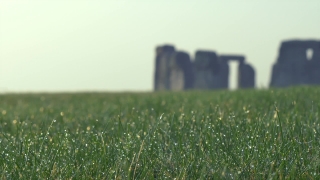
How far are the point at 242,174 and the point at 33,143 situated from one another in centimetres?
113

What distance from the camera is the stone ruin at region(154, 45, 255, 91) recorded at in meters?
30.8

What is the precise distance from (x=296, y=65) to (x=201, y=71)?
5.30 m

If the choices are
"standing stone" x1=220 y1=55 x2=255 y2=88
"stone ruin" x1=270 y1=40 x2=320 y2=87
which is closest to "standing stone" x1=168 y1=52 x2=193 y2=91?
"standing stone" x1=220 y1=55 x2=255 y2=88

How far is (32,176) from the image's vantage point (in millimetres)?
2127

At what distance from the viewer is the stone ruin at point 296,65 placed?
98.4 ft

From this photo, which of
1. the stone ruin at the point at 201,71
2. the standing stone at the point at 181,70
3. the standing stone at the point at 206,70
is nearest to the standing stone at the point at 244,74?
the stone ruin at the point at 201,71

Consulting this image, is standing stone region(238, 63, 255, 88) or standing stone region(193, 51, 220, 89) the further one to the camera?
standing stone region(193, 51, 220, 89)

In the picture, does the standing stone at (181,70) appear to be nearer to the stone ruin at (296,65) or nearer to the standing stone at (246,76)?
the standing stone at (246,76)

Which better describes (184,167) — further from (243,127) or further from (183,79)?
(183,79)

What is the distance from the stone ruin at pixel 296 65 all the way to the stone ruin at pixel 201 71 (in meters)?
1.56

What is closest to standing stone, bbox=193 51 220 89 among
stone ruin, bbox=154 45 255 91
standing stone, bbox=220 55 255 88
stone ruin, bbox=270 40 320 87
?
stone ruin, bbox=154 45 255 91

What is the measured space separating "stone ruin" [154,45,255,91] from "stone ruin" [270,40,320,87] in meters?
1.56

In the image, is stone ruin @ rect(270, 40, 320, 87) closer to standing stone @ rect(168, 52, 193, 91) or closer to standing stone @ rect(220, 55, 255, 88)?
standing stone @ rect(220, 55, 255, 88)

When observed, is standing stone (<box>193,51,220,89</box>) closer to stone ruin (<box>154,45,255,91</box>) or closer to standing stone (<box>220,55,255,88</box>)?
stone ruin (<box>154,45,255,91</box>)
